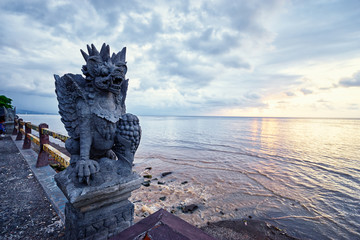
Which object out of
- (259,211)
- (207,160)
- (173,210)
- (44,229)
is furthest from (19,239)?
(207,160)

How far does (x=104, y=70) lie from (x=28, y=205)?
3277 millimetres

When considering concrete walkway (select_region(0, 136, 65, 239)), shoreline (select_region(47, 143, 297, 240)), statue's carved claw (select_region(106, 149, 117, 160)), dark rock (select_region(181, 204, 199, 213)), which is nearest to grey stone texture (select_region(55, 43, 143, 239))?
statue's carved claw (select_region(106, 149, 117, 160))

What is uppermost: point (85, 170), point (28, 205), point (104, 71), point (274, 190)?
point (104, 71)

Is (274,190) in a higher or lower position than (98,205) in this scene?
lower

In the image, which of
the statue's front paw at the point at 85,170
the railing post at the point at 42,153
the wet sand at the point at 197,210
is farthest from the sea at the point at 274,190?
the statue's front paw at the point at 85,170

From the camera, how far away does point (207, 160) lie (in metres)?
11.7

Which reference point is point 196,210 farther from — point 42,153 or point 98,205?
point 42,153

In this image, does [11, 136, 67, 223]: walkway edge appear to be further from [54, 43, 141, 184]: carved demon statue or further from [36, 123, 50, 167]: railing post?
[54, 43, 141, 184]: carved demon statue

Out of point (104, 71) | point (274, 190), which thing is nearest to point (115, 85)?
point (104, 71)

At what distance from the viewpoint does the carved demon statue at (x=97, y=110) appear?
82.5 inches

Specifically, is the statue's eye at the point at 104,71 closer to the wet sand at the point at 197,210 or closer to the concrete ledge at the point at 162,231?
the concrete ledge at the point at 162,231

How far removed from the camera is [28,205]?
3.30 m

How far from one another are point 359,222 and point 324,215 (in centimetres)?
85

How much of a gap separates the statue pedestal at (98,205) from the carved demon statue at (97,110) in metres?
0.19
